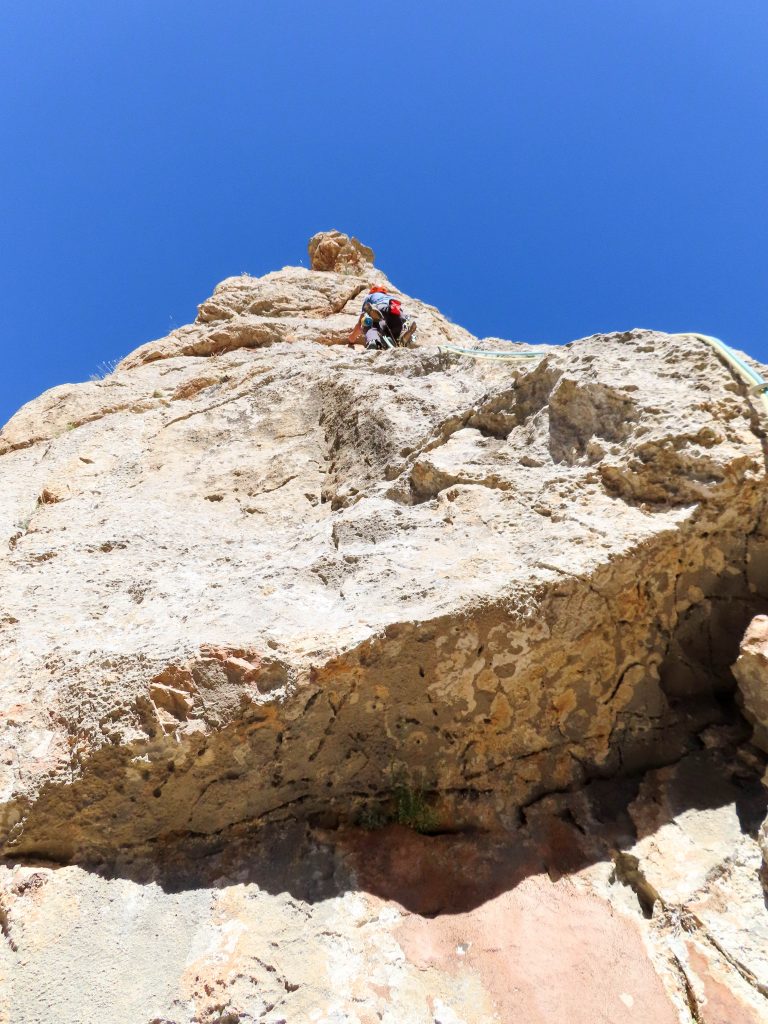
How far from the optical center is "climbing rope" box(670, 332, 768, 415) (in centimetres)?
316

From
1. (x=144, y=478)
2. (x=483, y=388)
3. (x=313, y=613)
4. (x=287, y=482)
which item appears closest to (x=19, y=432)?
(x=144, y=478)

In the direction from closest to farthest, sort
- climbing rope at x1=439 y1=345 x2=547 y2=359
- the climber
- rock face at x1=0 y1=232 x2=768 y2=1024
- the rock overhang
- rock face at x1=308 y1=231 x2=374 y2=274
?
rock face at x1=0 y1=232 x2=768 y2=1024, the rock overhang, climbing rope at x1=439 y1=345 x2=547 y2=359, the climber, rock face at x1=308 y1=231 x2=374 y2=274

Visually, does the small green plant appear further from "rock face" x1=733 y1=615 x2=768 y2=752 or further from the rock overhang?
"rock face" x1=733 y1=615 x2=768 y2=752

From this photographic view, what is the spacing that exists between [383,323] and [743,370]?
6291 millimetres

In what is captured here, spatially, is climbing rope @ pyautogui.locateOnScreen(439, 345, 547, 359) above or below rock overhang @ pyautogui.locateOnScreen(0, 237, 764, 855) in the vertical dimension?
above

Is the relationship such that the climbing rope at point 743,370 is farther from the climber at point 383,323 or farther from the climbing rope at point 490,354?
the climber at point 383,323

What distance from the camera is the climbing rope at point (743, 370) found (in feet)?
10.4

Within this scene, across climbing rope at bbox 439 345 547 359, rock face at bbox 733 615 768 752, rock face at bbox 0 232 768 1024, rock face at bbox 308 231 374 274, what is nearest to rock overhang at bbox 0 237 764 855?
rock face at bbox 0 232 768 1024

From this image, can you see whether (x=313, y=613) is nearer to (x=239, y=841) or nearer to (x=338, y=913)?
(x=239, y=841)

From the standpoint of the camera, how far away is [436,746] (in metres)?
3.04

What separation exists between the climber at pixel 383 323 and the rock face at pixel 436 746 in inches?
197

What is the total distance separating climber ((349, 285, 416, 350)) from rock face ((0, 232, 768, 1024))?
5.01m

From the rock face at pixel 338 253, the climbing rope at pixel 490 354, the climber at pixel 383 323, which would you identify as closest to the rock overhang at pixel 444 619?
the climbing rope at pixel 490 354

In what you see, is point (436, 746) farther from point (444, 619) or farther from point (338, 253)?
point (338, 253)
